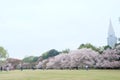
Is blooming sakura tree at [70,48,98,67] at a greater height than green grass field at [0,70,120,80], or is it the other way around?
blooming sakura tree at [70,48,98,67]

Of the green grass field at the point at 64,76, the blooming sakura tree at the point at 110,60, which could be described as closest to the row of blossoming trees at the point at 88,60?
the blooming sakura tree at the point at 110,60

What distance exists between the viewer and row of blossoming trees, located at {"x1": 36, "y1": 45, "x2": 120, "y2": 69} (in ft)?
264

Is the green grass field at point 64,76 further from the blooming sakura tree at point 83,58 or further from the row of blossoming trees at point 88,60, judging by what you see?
the blooming sakura tree at point 83,58

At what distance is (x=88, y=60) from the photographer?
86.7 meters

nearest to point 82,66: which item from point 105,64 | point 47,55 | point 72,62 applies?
point 72,62

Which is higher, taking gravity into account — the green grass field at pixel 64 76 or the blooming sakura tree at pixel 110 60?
the blooming sakura tree at pixel 110 60

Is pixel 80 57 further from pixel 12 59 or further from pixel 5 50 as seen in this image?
pixel 12 59

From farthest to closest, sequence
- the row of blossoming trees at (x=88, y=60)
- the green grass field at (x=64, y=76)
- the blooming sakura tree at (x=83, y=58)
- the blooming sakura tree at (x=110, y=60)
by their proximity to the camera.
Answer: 1. the blooming sakura tree at (x=83, y=58)
2. the row of blossoming trees at (x=88, y=60)
3. the blooming sakura tree at (x=110, y=60)
4. the green grass field at (x=64, y=76)

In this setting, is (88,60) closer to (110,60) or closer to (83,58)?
(83,58)

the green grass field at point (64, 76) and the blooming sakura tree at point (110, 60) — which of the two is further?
the blooming sakura tree at point (110, 60)

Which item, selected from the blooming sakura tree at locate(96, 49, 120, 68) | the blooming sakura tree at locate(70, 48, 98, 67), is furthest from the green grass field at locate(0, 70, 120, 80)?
the blooming sakura tree at locate(70, 48, 98, 67)

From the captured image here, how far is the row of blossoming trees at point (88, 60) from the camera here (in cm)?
8044

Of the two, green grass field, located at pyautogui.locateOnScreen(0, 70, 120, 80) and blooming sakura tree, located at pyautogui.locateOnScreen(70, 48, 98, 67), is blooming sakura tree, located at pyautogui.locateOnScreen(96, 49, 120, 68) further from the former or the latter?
green grass field, located at pyautogui.locateOnScreen(0, 70, 120, 80)

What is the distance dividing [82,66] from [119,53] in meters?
12.7
